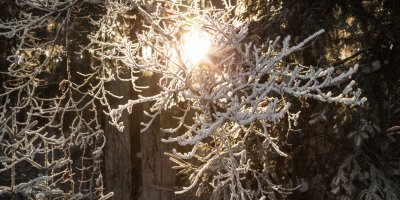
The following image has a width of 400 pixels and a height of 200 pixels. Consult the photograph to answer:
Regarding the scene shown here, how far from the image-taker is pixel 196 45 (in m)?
4.66

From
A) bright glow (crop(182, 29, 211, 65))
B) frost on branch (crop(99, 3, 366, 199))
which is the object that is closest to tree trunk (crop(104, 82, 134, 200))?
frost on branch (crop(99, 3, 366, 199))

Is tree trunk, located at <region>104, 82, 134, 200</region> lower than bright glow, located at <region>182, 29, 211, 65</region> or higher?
lower

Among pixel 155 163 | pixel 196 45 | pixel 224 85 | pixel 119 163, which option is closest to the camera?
pixel 224 85

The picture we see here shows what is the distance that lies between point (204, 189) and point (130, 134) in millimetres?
2716

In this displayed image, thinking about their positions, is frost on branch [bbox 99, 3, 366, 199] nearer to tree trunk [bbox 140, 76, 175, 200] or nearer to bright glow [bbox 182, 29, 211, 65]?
bright glow [bbox 182, 29, 211, 65]

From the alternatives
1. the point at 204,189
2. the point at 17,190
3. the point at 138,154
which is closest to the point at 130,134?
the point at 138,154

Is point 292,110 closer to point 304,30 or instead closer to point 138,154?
point 304,30

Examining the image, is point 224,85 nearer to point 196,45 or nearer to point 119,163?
point 196,45

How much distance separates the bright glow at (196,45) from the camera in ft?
13.9

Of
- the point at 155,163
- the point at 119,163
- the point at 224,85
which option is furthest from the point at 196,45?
the point at 119,163

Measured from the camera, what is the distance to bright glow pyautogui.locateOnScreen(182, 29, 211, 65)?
4.24 meters

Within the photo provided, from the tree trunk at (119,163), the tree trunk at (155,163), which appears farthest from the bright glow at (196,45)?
the tree trunk at (119,163)

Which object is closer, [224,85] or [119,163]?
[224,85]

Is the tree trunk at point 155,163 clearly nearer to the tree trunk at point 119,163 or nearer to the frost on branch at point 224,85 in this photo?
the tree trunk at point 119,163
